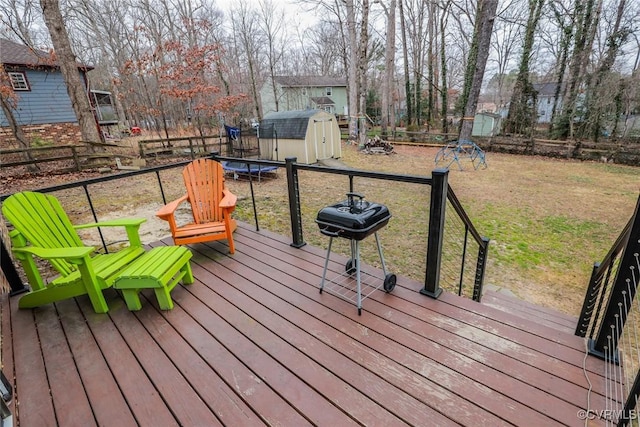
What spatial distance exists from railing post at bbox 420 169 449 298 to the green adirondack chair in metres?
2.29

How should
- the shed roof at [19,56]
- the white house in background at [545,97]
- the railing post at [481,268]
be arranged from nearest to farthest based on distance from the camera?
1. the railing post at [481,268]
2. the shed roof at [19,56]
3. the white house in background at [545,97]

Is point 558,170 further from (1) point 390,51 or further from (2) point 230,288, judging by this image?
(2) point 230,288

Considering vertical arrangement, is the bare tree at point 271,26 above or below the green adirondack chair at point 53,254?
above

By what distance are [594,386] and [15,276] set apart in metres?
3.99

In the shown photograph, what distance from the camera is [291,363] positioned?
1666 millimetres

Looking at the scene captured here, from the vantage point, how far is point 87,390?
5.06 feet

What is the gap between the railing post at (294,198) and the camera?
2.78 metres

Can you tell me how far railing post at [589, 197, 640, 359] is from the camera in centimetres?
141

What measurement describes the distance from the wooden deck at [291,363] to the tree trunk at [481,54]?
11.3 m

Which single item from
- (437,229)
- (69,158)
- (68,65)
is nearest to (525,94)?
→ (437,229)

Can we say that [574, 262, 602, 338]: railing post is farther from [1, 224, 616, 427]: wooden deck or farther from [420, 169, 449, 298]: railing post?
[420, 169, 449, 298]: railing post

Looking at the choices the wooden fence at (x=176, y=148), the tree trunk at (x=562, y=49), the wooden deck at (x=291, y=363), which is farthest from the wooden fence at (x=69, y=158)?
the tree trunk at (x=562, y=49)

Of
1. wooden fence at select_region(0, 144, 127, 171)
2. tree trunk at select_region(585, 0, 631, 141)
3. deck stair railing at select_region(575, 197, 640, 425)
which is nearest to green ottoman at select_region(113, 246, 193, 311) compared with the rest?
deck stair railing at select_region(575, 197, 640, 425)

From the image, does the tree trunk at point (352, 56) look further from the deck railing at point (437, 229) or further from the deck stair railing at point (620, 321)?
the deck stair railing at point (620, 321)
